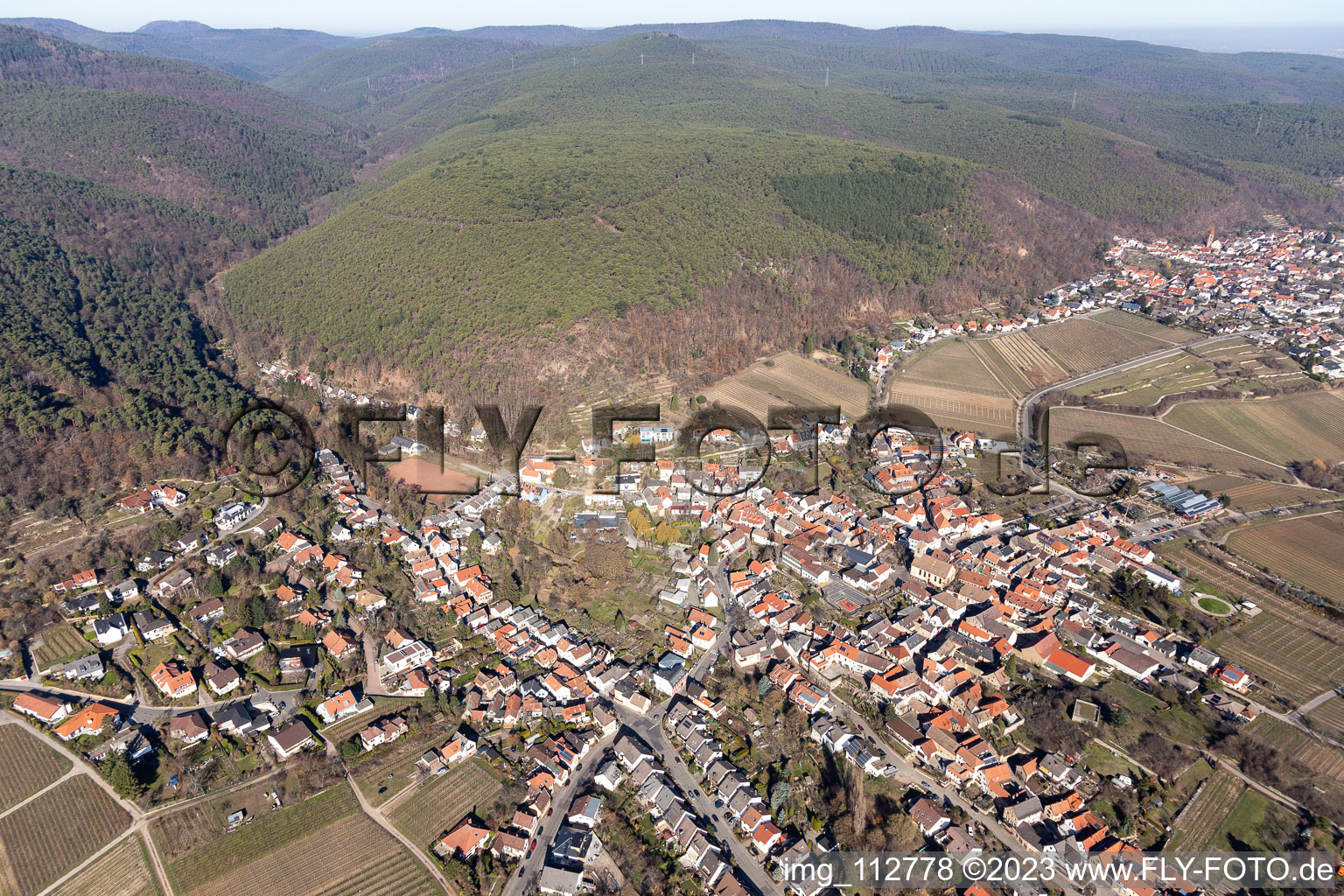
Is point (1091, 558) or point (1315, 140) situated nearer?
point (1091, 558)

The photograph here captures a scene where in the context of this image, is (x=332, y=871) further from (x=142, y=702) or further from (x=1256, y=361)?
(x=1256, y=361)

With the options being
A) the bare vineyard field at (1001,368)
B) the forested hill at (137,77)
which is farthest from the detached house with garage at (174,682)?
the forested hill at (137,77)

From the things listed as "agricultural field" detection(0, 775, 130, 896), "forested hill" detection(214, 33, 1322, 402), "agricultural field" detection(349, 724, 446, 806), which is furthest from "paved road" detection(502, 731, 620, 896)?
"forested hill" detection(214, 33, 1322, 402)

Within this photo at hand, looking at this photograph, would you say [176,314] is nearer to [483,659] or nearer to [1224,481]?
[483,659]

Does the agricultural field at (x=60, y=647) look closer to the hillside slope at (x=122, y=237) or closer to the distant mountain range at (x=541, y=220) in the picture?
the hillside slope at (x=122, y=237)

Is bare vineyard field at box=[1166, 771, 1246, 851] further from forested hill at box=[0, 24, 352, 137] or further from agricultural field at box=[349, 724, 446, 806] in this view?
forested hill at box=[0, 24, 352, 137]

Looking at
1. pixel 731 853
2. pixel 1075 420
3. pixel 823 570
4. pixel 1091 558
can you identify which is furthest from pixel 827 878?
pixel 1075 420

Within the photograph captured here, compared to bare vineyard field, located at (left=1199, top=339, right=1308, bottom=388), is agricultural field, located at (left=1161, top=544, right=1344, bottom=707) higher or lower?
lower
